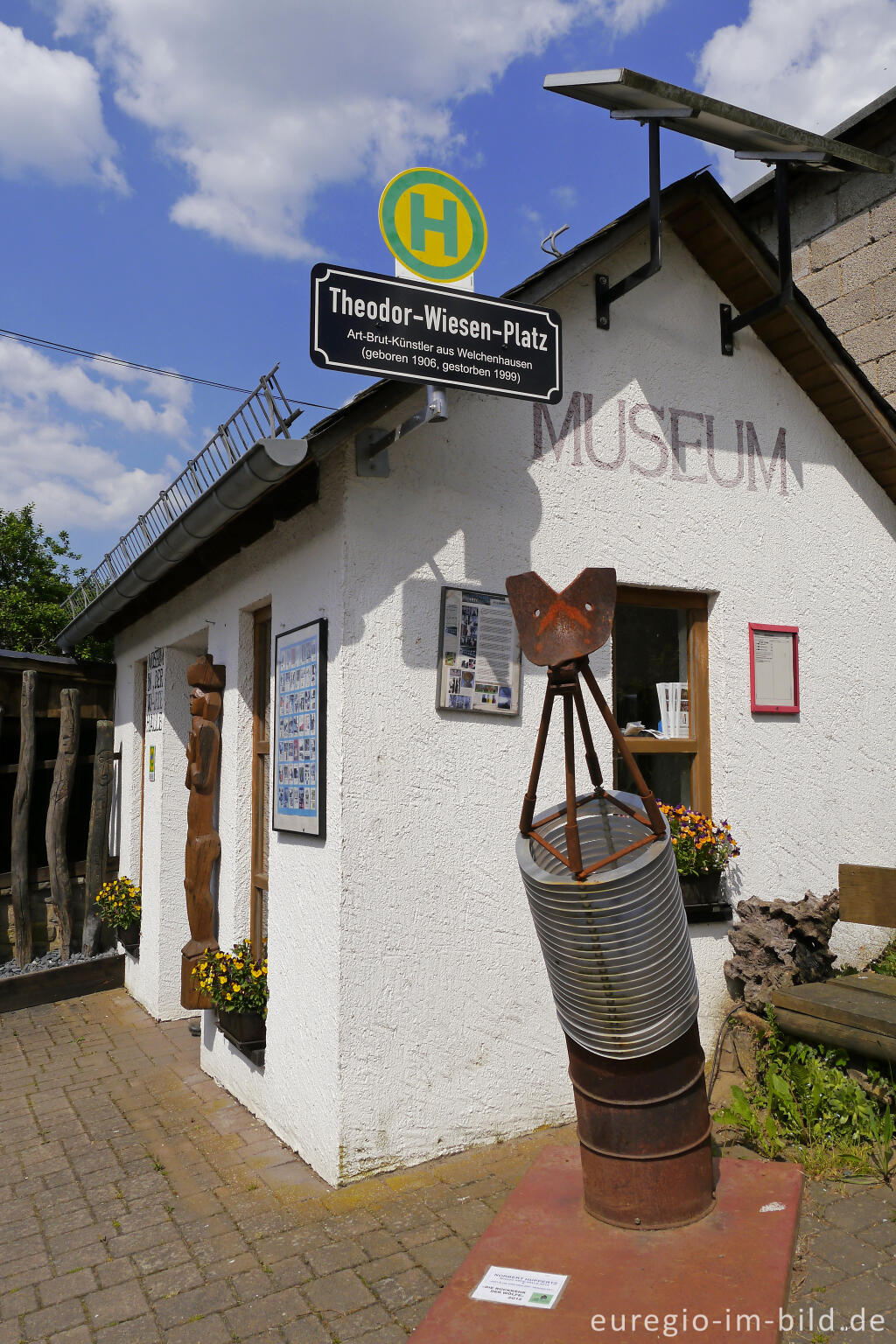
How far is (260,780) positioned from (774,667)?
284 cm

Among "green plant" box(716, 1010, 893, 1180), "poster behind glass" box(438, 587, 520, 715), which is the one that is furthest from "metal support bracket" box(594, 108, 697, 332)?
"green plant" box(716, 1010, 893, 1180)

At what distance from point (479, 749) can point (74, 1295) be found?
2450mm

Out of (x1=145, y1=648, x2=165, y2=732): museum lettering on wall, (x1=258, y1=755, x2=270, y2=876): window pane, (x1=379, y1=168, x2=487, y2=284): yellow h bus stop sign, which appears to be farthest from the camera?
(x1=145, y1=648, x2=165, y2=732): museum lettering on wall

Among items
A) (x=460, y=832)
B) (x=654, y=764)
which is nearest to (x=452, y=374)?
(x=460, y=832)

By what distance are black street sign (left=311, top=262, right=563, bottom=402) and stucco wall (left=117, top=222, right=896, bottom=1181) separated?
48cm

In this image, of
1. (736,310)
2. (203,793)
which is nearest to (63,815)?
(203,793)

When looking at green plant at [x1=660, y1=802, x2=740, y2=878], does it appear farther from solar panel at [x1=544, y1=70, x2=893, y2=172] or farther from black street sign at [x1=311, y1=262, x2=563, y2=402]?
solar panel at [x1=544, y1=70, x2=893, y2=172]

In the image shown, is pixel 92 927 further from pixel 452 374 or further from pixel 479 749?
pixel 452 374

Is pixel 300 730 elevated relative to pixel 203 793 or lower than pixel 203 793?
elevated

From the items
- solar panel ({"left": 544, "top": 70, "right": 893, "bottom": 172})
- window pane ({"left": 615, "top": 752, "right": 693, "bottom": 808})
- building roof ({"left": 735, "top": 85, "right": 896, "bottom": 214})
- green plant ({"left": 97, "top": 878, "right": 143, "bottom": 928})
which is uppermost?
building roof ({"left": 735, "top": 85, "right": 896, "bottom": 214})

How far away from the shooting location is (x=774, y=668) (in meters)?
5.25

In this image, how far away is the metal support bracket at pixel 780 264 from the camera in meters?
4.90

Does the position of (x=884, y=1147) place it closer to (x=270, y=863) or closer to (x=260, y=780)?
(x=270, y=863)

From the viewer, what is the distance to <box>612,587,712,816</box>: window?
16.3 ft
